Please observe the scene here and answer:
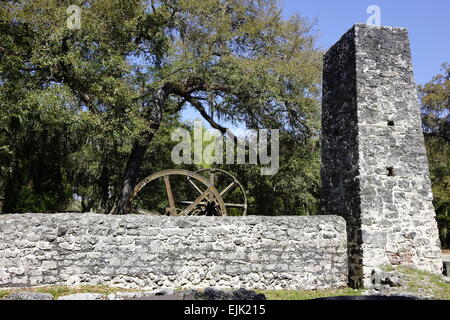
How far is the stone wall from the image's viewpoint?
6875 mm

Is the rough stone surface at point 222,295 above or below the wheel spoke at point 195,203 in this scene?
below

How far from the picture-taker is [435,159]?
19125mm

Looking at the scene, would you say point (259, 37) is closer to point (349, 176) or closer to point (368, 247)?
point (349, 176)

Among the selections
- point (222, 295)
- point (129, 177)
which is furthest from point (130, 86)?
point (222, 295)

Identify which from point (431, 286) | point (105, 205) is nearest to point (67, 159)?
point (105, 205)

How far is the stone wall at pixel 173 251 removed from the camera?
6.88 m

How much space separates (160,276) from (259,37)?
9.70m

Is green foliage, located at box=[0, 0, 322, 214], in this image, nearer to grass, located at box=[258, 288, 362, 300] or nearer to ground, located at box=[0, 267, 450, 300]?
ground, located at box=[0, 267, 450, 300]

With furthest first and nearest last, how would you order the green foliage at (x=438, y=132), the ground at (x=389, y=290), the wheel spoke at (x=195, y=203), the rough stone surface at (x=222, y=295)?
the green foliage at (x=438, y=132), the wheel spoke at (x=195, y=203), the ground at (x=389, y=290), the rough stone surface at (x=222, y=295)

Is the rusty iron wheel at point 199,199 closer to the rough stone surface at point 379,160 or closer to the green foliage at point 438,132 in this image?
the rough stone surface at point 379,160

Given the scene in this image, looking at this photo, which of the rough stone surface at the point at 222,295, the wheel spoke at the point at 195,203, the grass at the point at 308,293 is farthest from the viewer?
the wheel spoke at the point at 195,203

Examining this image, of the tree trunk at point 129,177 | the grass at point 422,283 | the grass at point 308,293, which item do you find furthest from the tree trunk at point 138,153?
the grass at point 422,283

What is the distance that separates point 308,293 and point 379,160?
273 cm

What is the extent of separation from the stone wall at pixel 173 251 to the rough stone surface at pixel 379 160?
543 mm
